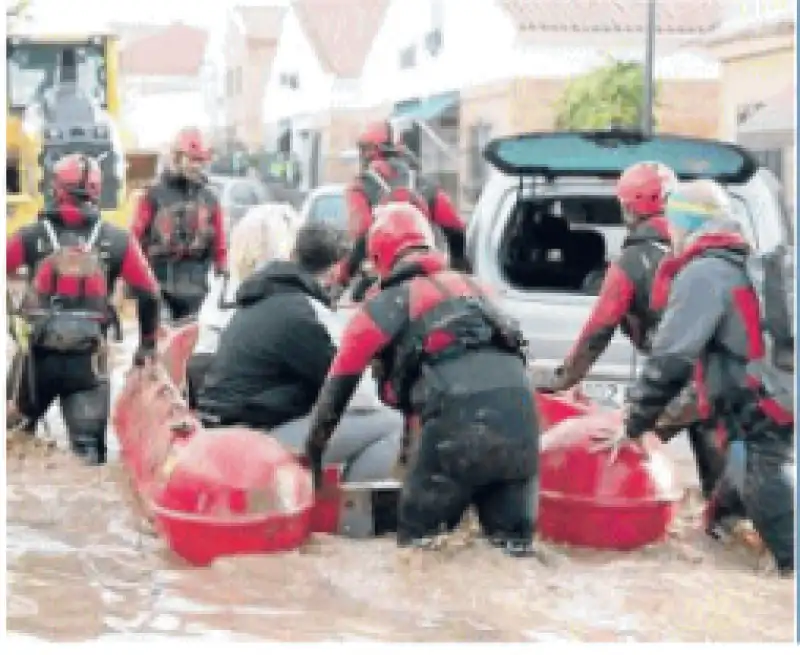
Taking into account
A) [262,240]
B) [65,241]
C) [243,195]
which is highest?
[262,240]

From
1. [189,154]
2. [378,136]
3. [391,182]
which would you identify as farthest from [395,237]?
[189,154]

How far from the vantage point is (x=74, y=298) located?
7.80 metres

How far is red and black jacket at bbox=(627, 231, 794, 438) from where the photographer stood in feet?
19.0

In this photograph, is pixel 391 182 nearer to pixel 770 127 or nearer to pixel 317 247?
pixel 317 247

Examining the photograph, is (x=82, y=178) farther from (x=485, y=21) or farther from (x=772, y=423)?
(x=485, y=21)

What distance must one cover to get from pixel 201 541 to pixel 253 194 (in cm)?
2138

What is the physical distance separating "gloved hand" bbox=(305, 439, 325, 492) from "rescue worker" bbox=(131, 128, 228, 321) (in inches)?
158

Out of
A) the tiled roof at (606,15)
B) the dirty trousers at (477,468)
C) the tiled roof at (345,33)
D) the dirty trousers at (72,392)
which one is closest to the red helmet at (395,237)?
the dirty trousers at (477,468)

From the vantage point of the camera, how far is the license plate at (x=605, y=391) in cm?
776

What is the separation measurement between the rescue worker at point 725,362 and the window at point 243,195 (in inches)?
826

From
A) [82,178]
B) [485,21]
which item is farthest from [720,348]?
[485,21]

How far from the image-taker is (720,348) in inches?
231

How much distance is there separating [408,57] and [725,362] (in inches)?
1277

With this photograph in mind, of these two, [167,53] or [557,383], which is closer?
[557,383]
